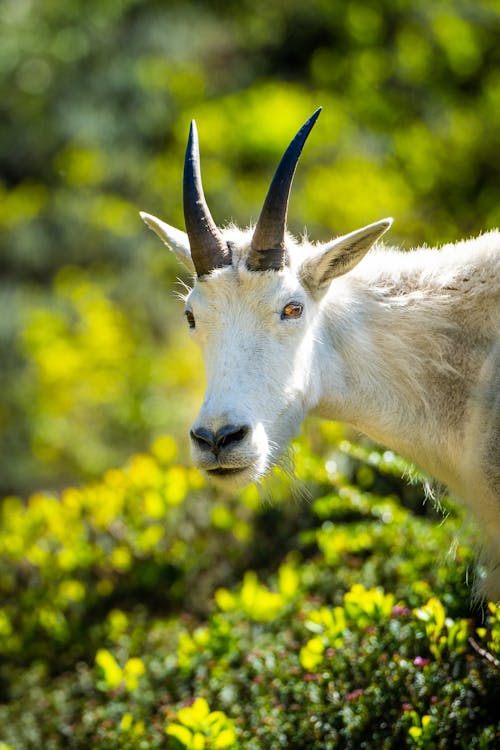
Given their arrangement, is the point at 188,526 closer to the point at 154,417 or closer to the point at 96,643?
the point at 96,643

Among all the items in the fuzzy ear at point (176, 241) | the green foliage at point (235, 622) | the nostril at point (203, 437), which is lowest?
the green foliage at point (235, 622)

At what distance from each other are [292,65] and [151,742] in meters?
14.6

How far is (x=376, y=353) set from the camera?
176 inches

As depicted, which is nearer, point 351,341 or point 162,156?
point 351,341

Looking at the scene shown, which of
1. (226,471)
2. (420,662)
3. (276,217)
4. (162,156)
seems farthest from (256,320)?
(162,156)

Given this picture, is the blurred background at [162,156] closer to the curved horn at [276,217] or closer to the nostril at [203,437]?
the curved horn at [276,217]

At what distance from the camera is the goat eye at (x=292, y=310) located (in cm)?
425

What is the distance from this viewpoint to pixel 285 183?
414 cm

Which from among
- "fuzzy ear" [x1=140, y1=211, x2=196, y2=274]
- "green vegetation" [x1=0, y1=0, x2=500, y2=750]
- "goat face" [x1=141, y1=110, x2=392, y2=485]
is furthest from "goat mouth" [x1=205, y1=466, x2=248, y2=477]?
"fuzzy ear" [x1=140, y1=211, x2=196, y2=274]

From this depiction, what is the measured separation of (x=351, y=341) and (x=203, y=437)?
1015 millimetres

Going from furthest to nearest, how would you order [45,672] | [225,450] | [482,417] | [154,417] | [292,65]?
[292,65] < [154,417] < [45,672] < [482,417] < [225,450]

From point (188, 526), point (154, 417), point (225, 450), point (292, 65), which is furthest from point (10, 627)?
point (292, 65)

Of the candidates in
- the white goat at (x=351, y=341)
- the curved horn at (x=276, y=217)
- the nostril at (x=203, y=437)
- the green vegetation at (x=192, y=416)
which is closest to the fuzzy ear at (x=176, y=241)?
the white goat at (x=351, y=341)

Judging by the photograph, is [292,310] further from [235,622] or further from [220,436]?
[235,622]
